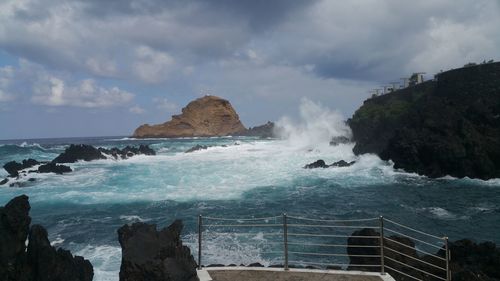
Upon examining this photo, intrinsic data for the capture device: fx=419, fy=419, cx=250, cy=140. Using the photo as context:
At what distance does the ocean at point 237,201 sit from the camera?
12.1 metres

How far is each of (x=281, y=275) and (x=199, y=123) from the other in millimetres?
110760

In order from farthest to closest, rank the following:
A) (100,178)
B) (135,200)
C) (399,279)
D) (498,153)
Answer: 1. (100,178)
2. (498,153)
3. (135,200)
4. (399,279)

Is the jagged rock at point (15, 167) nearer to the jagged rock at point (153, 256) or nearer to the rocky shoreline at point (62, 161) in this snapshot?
the rocky shoreline at point (62, 161)

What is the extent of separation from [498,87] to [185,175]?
21241 mm

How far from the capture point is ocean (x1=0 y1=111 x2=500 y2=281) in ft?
39.5

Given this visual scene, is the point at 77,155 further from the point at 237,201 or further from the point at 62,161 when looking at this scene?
the point at 237,201

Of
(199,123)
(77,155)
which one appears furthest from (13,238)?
(199,123)

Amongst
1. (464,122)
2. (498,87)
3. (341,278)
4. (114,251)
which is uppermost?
(498,87)

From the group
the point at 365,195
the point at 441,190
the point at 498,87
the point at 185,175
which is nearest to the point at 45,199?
the point at 185,175

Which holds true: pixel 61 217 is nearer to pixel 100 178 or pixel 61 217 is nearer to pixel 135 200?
pixel 135 200

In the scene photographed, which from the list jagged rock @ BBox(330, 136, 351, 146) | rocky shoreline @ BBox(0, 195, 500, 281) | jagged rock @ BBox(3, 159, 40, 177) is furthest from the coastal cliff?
jagged rock @ BBox(3, 159, 40, 177)

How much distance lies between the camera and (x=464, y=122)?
943 inches

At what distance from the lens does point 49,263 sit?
328 inches

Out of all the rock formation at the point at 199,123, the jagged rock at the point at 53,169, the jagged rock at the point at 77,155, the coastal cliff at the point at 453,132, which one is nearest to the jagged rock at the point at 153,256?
the coastal cliff at the point at 453,132
